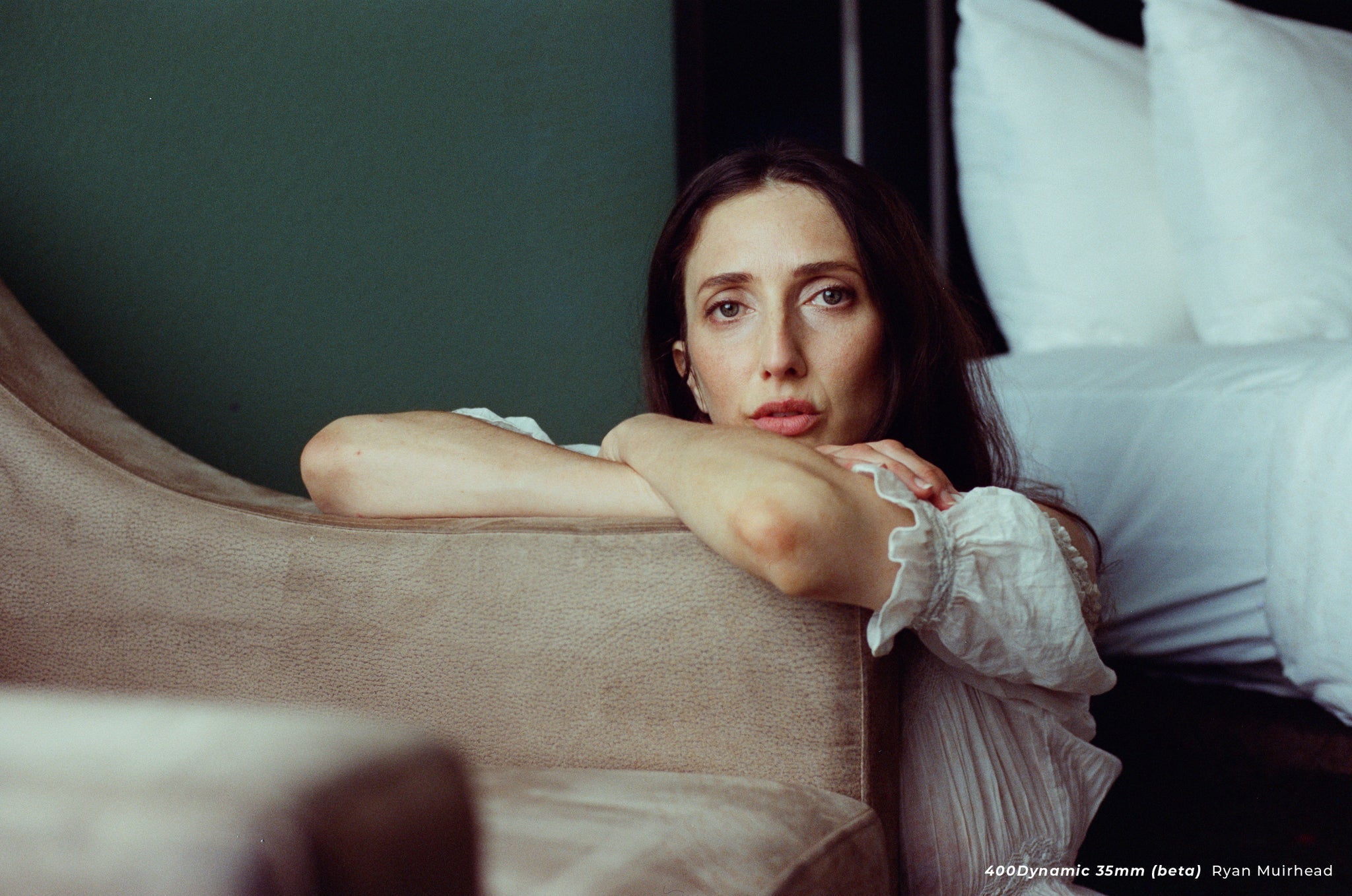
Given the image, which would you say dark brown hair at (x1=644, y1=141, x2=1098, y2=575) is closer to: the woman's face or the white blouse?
the woman's face

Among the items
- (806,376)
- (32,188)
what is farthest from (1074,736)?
(32,188)

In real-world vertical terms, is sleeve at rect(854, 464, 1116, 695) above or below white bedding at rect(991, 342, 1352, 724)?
above

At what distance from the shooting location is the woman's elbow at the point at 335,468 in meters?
0.95

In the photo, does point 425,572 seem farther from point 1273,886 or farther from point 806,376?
point 1273,886

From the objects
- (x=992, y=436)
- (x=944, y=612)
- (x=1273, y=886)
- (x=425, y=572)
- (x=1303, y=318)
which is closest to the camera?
(x=944, y=612)

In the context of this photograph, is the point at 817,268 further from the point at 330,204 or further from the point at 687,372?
the point at 330,204

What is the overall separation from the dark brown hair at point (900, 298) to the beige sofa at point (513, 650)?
44cm

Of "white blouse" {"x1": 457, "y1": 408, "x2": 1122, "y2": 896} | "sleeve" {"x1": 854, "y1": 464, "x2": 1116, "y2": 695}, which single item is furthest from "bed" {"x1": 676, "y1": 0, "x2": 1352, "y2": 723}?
"sleeve" {"x1": 854, "y1": 464, "x2": 1116, "y2": 695}

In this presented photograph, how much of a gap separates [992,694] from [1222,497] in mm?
636

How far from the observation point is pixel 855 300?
1.10 metres

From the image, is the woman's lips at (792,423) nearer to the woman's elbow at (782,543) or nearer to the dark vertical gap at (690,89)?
the woman's elbow at (782,543)

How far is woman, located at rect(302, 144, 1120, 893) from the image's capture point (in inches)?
27.9

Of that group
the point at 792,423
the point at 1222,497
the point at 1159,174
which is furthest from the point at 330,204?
the point at 1159,174

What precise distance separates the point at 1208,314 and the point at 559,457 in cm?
138
